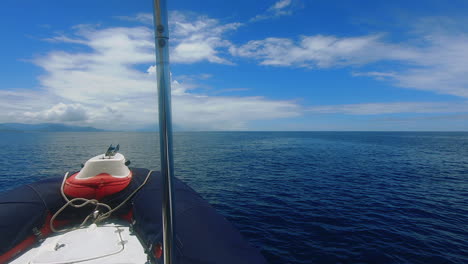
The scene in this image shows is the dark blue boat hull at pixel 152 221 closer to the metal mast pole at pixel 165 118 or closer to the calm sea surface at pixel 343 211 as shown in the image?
the metal mast pole at pixel 165 118

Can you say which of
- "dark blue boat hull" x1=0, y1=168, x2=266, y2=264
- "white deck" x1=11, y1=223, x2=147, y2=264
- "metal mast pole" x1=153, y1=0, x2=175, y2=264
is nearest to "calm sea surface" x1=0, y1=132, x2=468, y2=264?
"dark blue boat hull" x1=0, y1=168, x2=266, y2=264

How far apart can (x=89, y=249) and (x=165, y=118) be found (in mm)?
5034

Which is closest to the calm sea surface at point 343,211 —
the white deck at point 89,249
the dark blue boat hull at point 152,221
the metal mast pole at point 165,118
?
the dark blue boat hull at point 152,221

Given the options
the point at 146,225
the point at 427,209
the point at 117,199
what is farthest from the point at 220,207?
the point at 427,209

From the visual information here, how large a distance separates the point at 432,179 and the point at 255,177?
25.7m

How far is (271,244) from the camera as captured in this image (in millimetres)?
13234

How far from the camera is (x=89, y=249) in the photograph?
497cm

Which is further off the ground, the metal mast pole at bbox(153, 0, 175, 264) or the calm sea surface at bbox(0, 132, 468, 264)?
the metal mast pole at bbox(153, 0, 175, 264)

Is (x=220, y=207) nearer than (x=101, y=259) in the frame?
No

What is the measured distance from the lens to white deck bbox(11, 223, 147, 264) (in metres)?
4.60

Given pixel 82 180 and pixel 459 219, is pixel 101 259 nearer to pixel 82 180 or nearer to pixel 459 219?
pixel 82 180

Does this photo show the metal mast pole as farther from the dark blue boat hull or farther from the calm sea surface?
the calm sea surface

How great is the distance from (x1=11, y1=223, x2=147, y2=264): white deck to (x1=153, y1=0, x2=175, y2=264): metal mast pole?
358 cm

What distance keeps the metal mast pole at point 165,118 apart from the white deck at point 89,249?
358 centimetres
